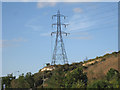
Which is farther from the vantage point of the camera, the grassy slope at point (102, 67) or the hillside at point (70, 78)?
the grassy slope at point (102, 67)

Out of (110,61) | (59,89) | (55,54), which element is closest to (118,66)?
(110,61)

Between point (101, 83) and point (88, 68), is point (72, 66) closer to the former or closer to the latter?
point (88, 68)

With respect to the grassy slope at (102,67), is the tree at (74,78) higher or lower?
lower

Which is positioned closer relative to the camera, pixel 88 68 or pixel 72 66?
pixel 88 68

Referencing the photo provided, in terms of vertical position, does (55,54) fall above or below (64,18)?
below

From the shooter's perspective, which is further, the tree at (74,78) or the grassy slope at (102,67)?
the grassy slope at (102,67)

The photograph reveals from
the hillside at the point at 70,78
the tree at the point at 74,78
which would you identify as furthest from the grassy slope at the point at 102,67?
the tree at the point at 74,78

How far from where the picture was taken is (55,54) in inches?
2936

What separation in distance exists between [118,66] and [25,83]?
96.9ft

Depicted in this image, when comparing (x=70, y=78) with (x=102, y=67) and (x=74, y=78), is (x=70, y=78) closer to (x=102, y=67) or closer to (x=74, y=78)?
(x=74, y=78)

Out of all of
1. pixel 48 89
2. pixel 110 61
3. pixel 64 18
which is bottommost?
pixel 48 89

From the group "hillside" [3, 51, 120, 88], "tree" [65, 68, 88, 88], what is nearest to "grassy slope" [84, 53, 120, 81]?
"hillside" [3, 51, 120, 88]

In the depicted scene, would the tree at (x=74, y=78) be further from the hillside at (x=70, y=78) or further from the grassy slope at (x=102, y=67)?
the grassy slope at (x=102, y=67)

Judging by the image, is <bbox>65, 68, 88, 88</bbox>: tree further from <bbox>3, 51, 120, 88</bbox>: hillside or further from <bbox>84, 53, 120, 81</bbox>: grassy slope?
<bbox>84, 53, 120, 81</bbox>: grassy slope
